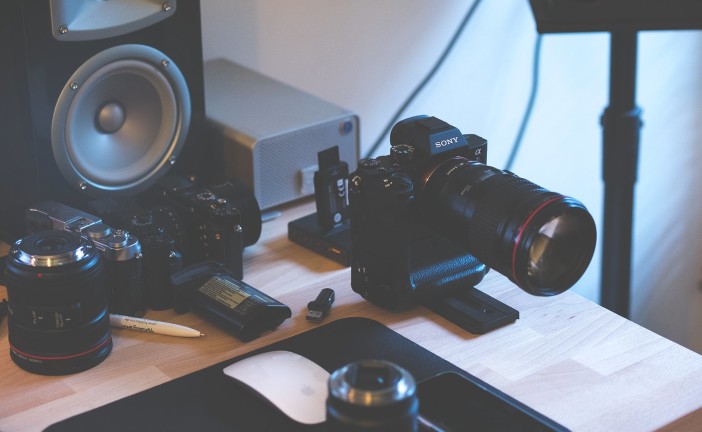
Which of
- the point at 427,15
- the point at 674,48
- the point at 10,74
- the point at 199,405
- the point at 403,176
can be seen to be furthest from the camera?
the point at 674,48

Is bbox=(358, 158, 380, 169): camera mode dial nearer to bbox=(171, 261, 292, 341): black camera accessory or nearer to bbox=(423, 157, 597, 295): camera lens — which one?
bbox=(423, 157, 597, 295): camera lens

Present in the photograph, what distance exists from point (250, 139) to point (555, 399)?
1.81ft

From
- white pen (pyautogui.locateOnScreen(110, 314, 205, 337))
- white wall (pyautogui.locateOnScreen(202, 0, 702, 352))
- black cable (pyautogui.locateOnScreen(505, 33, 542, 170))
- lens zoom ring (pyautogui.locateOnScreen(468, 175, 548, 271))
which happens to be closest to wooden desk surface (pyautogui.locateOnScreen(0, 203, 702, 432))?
white pen (pyautogui.locateOnScreen(110, 314, 205, 337))

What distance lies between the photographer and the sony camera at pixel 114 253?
105cm

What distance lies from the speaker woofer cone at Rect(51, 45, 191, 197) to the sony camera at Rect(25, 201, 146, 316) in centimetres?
10

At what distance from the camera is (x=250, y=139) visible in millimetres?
1289

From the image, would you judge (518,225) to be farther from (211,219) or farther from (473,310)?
(211,219)

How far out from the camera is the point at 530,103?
188 centimetres

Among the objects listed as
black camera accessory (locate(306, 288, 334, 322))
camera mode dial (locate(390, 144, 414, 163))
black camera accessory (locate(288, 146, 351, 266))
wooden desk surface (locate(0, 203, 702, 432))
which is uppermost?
camera mode dial (locate(390, 144, 414, 163))

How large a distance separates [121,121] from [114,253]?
10.6 inches

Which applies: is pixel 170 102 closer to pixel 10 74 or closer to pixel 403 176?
pixel 10 74

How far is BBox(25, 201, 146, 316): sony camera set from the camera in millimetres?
1049

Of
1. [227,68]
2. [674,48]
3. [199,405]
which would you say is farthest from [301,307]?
[674,48]

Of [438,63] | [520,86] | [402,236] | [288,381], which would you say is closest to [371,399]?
[288,381]
